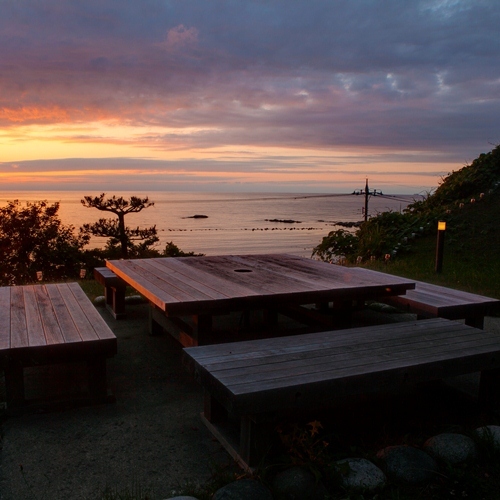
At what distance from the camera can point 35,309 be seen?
429 centimetres

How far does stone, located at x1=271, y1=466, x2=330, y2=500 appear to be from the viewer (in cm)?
237

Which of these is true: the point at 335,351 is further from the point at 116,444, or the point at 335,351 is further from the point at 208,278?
the point at 208,278

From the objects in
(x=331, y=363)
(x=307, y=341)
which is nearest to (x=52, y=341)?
(x=307, y=341)

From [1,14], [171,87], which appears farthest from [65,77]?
[1,14]

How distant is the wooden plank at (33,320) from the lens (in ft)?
11.1

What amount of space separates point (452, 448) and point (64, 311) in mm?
3161

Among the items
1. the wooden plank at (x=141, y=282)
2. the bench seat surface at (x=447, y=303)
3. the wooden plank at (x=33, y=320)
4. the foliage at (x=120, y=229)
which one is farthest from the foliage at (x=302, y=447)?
the foliage at (x=120, y=229)

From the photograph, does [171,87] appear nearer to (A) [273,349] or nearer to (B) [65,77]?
(B) [65,77]

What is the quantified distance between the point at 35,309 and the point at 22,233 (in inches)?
432

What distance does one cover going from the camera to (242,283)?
4.34 m

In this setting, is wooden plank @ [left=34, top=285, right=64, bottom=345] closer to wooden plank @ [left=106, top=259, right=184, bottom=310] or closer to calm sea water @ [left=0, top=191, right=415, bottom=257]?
wooden plank @ [left=106, top=259, right=184, bottom=310]

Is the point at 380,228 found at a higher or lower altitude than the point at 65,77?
lower

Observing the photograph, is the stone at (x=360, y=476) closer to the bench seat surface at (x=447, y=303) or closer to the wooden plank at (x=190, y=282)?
the wooden plank at (x=190, y=282)

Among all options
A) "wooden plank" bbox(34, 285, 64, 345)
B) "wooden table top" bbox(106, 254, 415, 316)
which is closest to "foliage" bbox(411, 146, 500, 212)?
"wooden table top" bbox(106, 254, 415, 316)
